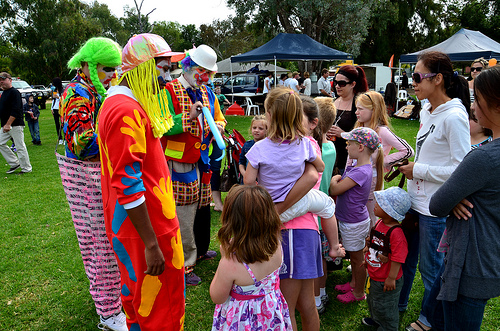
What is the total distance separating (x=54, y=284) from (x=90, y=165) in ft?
5.71

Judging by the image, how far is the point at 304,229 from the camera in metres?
2.26

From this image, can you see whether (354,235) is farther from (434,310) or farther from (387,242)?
(434,310)

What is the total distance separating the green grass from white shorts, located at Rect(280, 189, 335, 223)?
3.48 ft

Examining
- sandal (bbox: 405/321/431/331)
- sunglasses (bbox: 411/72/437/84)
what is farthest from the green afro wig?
sandal (bbox: 405/321/431/331)

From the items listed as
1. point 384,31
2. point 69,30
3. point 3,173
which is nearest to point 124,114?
point 3,173

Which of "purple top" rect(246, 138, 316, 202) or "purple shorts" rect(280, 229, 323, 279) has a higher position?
"purple top" rect(246, 138, 316, 202)

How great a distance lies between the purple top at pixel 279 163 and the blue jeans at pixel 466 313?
3.70 feet

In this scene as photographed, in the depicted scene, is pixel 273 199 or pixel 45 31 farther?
pixel 45 31

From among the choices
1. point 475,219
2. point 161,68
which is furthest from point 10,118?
point 475,219

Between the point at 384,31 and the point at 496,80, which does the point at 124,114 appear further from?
the point at 384,31

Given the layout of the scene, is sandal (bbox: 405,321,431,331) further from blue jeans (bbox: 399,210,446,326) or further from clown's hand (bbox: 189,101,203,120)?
clown's hand (bbox: 189,101,203,120)

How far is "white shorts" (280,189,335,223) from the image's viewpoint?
2223 millimetres

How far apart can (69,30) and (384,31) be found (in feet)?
97.4

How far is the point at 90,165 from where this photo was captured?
254cm
